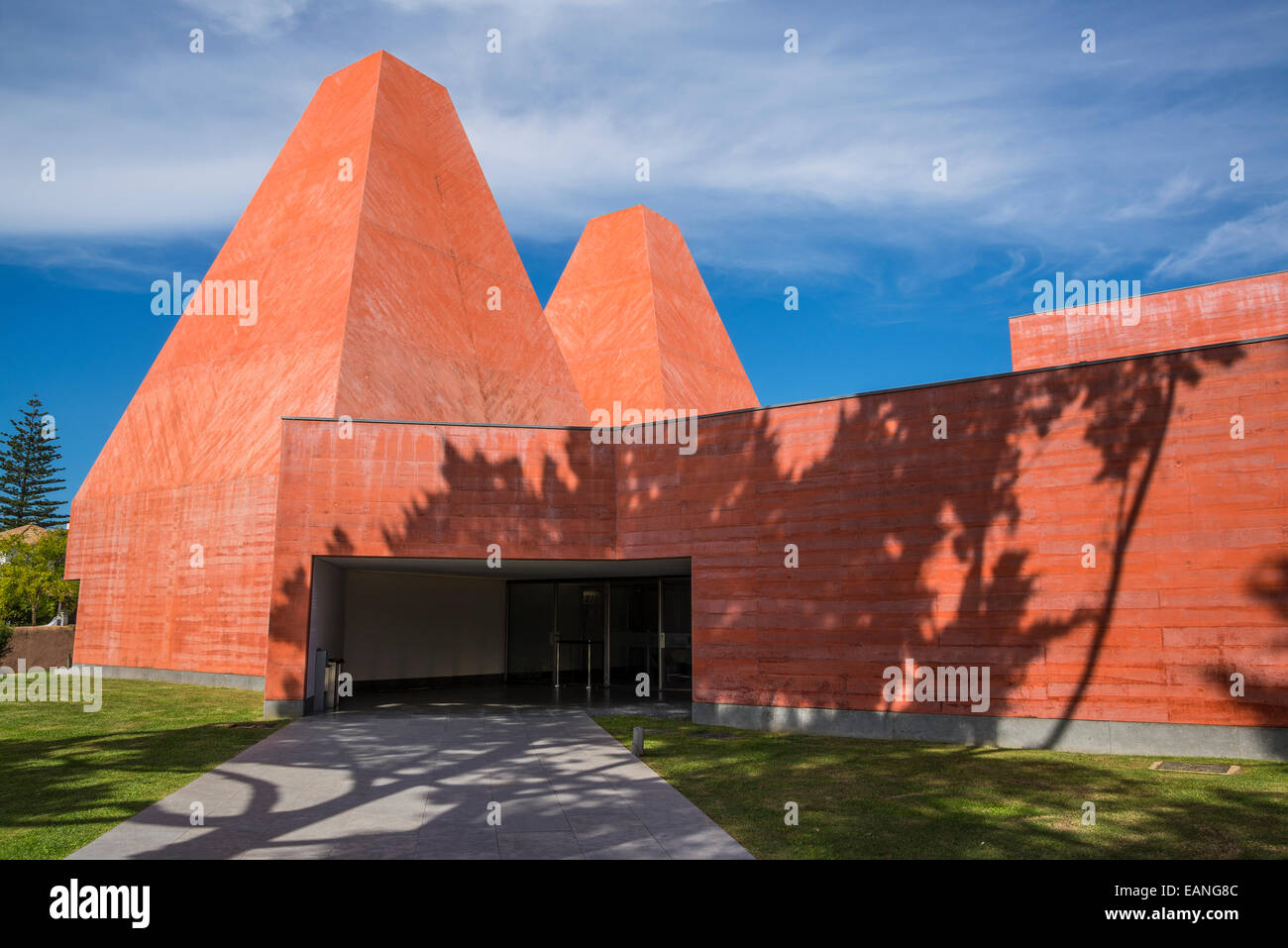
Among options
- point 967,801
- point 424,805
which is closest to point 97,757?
point 424,805

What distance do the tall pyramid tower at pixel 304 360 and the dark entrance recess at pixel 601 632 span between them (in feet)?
19.7

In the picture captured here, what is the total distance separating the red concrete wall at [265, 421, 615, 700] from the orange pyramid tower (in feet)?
51.2

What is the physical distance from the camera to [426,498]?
1562cm

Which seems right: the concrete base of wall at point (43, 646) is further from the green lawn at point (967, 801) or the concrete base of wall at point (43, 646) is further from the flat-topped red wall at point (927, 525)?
the green lawn at point (967, 801)

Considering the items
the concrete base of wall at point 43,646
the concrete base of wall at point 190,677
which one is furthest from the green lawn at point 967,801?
the concrete base of wall at point 43,646

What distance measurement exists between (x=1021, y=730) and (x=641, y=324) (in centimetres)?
2448

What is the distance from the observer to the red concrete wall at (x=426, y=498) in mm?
15172

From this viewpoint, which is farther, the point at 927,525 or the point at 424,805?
the point at 927,525

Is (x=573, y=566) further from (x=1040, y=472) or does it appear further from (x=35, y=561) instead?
(x=35, y=561)

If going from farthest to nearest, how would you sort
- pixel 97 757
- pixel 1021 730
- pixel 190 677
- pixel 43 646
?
pixel 43 646
pixel 190 677
pixel 1021 730
pixel 97 757

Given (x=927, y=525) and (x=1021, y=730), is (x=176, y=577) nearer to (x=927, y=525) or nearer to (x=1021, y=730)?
(x=927, y=525)

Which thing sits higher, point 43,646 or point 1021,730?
point 1021,730

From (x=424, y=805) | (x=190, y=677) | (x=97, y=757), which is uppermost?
(x=424, y=805)
